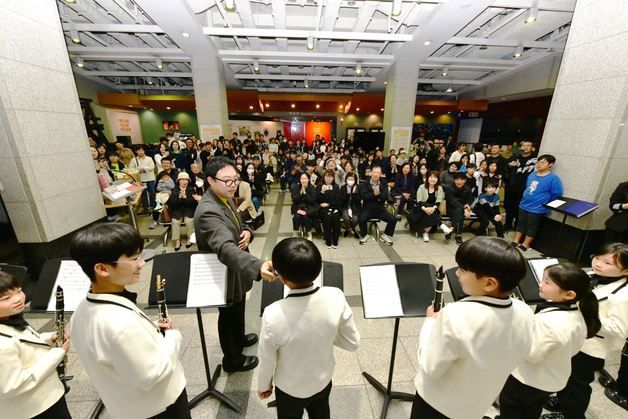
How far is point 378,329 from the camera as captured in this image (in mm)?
2756

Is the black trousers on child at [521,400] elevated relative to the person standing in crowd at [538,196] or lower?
lower

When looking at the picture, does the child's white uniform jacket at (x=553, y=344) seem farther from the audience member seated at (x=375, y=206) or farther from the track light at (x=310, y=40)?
the track light at (x=310, y=40)

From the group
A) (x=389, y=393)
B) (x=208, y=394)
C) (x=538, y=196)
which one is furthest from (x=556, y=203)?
(x=208, y=394)

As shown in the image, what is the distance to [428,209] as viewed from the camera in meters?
4.98

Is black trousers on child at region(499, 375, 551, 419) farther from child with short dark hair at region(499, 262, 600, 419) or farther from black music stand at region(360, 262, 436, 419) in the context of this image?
black music stand at region(360, 262, 436, 419)

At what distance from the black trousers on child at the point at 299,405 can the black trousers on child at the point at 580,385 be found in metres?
1.62

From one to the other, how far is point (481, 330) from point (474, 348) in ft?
0.25

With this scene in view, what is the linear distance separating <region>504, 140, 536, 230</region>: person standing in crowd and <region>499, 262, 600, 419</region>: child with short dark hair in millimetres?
4652

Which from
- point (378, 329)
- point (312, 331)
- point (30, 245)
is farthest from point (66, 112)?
point (378, 329)

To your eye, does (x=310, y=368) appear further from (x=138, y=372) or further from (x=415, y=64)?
(x=415, y=64)

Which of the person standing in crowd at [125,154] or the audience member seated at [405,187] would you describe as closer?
the audience member seated at [405,187]

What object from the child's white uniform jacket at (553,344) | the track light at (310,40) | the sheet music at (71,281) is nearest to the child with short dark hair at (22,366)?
the sheet music at (71,281)

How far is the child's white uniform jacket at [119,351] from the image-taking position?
37.0 inches

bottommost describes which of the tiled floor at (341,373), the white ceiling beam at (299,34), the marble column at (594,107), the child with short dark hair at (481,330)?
the tiled floor at (341,373)
